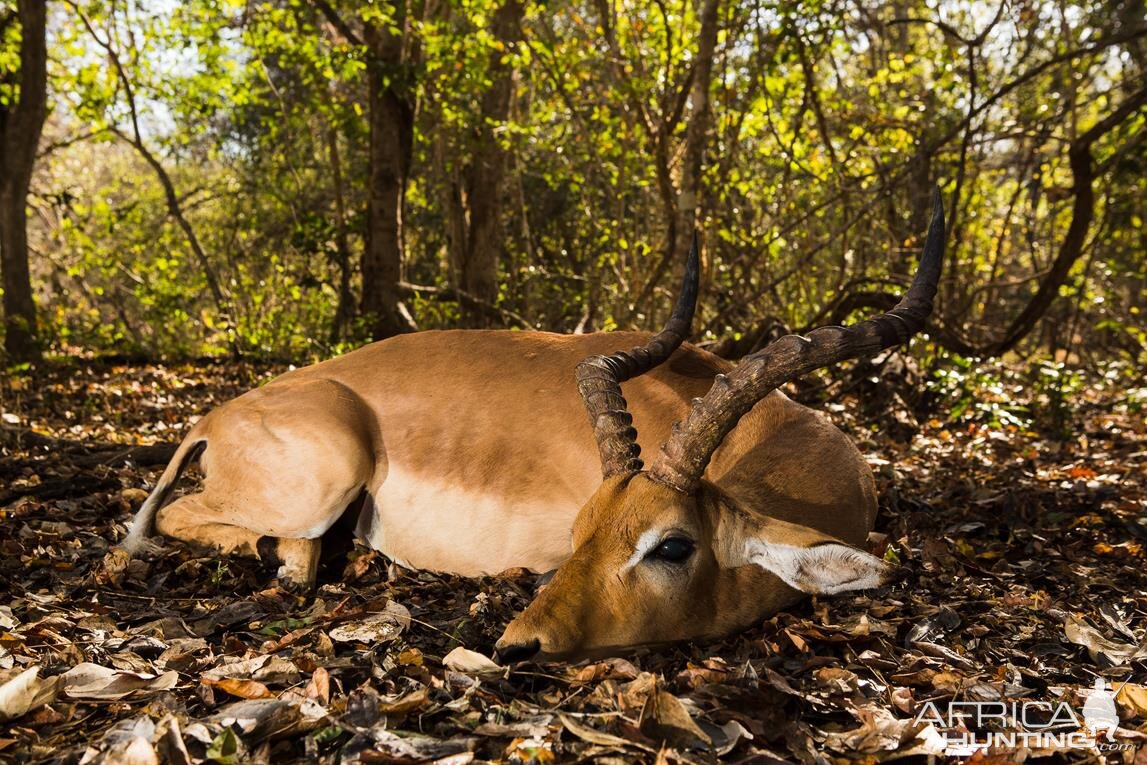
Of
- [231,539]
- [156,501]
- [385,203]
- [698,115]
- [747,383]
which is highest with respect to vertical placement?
[698,115]

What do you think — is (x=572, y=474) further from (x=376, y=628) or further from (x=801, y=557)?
(x=801, y=557)

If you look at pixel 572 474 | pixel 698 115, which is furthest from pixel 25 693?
pixel 698 115

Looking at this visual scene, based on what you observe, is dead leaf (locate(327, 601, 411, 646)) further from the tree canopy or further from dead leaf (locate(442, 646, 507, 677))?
the tree canopy

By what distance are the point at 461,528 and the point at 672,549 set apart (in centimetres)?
175

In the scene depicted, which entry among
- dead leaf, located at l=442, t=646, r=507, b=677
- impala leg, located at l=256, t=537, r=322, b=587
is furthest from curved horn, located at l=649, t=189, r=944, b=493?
impala leg, located at l=256, t=537, r=322, b=587

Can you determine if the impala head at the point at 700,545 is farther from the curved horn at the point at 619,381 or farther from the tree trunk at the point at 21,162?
the tree trunk at the point at 21,162

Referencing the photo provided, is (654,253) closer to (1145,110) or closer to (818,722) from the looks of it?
(1145,110)

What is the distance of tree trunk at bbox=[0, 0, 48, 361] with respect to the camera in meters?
12.1

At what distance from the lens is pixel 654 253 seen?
42.2 feet

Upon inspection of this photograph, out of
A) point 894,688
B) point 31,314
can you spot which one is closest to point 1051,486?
point 894,688

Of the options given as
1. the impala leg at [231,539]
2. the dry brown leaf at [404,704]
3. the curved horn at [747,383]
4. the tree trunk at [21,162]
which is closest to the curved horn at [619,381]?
the curved horn at [747,383]

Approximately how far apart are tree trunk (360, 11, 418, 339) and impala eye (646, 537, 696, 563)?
27.0 ft

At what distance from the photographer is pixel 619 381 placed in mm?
4734

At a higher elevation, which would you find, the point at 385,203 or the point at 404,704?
the point at 385,203
